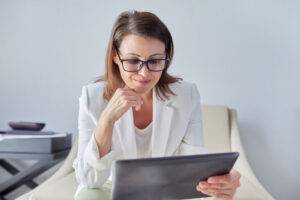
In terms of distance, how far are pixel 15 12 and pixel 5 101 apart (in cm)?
52

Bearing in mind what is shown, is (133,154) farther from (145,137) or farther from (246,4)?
(246,4)

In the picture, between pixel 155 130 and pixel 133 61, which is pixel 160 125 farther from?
pixel 133 61

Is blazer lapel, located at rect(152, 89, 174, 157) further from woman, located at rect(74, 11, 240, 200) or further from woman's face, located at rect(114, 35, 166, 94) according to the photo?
woman's face, located at rect(114, 35, 166, 94)

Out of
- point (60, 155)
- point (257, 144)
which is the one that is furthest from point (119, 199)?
point (257, 144)

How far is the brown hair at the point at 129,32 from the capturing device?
1095mm

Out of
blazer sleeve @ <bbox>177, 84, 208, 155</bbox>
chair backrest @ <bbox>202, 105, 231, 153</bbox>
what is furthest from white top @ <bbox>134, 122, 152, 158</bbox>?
chair backrest @ <bbox>202, 105, 231, 153</bbox>

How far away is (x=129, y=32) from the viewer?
1.10 metres

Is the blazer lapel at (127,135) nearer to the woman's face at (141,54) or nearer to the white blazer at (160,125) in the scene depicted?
the white blazer at (160,125)

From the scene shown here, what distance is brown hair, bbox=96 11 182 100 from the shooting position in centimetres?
109

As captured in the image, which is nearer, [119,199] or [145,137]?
[119,199]

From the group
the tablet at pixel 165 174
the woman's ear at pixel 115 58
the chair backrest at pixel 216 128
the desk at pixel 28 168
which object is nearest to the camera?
the tablet at pixel 165 174

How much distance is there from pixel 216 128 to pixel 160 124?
683 mm

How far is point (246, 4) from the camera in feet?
6.81

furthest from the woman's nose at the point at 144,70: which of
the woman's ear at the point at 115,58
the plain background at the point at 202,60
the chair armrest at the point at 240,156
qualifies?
the plain background at the point at 202,60
